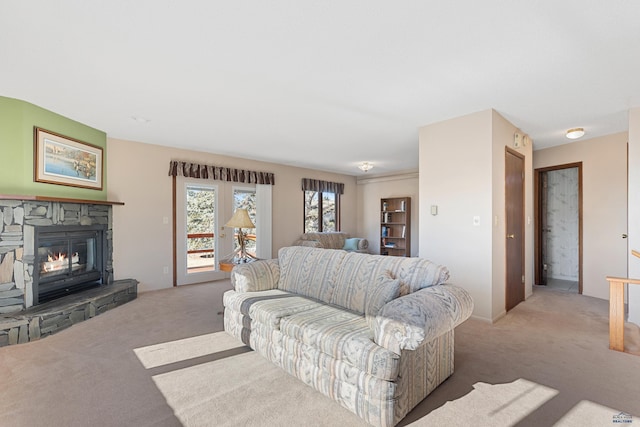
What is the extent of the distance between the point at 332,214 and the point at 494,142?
16.2 feet

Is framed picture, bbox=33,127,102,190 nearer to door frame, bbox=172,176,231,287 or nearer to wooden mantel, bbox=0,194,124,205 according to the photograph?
wooden mantel, bbox=0,194,124,205

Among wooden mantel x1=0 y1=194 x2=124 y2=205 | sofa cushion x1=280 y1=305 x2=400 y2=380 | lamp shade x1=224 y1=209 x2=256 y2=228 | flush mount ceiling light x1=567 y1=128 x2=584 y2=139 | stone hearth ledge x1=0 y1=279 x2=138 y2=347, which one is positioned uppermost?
flush mount ceiling light x1=567 y1=128 x2=584 y2=139

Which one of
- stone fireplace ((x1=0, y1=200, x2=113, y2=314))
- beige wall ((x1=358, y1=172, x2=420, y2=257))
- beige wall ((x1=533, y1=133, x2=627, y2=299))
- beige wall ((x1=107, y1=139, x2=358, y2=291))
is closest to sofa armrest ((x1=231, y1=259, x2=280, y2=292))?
stone fireplace ((x1=0, y1=200, x2=113, y2=314))

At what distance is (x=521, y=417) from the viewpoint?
5.93 feet

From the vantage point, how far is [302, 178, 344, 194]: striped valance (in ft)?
23.6

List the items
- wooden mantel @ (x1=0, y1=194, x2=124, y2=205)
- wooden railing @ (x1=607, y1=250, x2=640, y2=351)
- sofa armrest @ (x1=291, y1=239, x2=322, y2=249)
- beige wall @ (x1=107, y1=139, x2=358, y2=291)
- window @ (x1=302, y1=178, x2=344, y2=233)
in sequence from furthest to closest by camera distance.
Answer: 1. window @ (x1=302, y1=178, x2=344, y2=233)
2. sofa armrest @ (x1=291, y1=239, x2=322, y2=249)
3. beige wall @ (x1=107, y1=139, x2=358, y2=291)
4. wooden mantel @ (x1=0, y1=194, x2=124, y2=205)
5. wooden railing @ (x1=607, y1=250, x2=640, y2=351)

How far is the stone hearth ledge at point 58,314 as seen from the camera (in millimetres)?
2881

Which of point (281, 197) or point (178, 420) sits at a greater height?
point (281, 197)

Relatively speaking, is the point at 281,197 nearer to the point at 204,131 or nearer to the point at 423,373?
the point at 204,131

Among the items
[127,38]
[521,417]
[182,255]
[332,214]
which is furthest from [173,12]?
[332,214]

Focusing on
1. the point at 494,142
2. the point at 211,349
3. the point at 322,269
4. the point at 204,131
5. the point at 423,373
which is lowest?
the point at 211,349

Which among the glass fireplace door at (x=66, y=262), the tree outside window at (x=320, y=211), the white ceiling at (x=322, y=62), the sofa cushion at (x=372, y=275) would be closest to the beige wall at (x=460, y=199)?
the white ceiling at (x=322, y=62)

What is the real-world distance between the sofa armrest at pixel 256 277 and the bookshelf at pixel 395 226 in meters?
4.96

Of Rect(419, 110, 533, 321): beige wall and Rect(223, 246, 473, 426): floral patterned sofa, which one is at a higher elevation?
Rect(419, 110, 533, 321): beige wall
